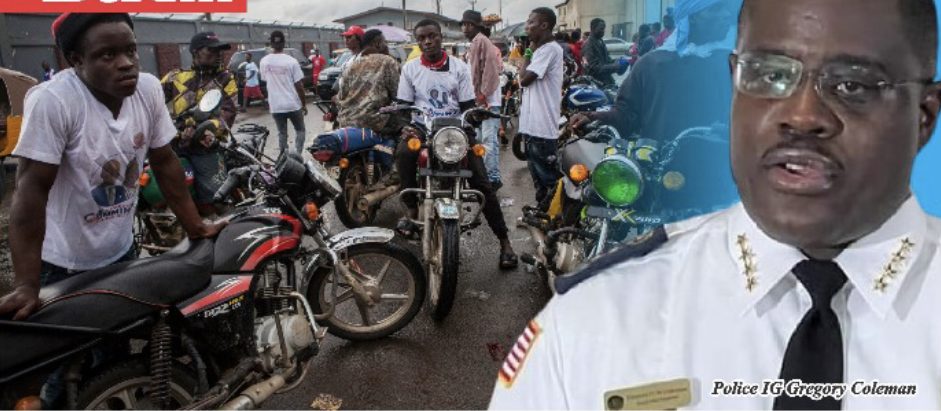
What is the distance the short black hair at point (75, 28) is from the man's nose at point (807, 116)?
223 cm

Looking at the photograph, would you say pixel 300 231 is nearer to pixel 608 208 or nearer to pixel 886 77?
pixel 608 208

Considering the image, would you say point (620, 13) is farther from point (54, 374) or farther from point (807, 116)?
point (807, 116)

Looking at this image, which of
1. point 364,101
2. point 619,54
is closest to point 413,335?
point 364,101

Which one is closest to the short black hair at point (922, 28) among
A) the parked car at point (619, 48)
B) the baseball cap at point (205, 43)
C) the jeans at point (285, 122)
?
the baseball cap at point (205, 43)

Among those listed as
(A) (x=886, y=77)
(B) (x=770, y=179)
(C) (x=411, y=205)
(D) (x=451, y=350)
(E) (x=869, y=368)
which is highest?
(A) (x=886, y=77)

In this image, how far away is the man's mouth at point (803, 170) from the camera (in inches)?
31.0

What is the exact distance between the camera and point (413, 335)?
3555mm

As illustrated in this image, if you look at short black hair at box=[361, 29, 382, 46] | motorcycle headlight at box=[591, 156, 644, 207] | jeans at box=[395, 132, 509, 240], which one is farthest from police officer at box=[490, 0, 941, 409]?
short black hair at box=[361, 29, 382, 46]

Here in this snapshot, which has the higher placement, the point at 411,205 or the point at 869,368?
the point at 869,368

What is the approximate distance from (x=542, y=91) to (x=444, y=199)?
6.41 feet

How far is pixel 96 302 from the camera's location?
6.68 feet

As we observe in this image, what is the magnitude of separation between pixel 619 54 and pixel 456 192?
475 inches

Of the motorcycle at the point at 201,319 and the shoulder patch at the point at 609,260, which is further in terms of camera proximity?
the motorcycle at the point at 201,319

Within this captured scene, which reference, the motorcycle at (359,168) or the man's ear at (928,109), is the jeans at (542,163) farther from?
the man's ear at (928,109)
